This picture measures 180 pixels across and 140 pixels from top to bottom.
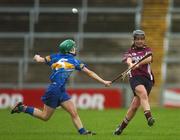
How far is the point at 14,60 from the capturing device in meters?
30.1

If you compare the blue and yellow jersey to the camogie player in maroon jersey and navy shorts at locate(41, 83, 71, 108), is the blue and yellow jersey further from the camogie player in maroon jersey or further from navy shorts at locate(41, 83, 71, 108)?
the camogie player in maroon jersey

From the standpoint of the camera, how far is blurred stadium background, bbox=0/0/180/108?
97.8 feet

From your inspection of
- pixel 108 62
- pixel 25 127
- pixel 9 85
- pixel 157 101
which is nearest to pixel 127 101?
pixel 157 101

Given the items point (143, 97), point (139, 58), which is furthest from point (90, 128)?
point (139, 58)

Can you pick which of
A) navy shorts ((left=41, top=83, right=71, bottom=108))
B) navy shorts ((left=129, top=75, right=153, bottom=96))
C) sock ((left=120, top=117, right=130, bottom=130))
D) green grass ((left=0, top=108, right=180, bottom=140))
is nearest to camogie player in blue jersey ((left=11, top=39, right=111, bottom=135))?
navy shorts ((left=41, top=83, right=71, bottom=108))

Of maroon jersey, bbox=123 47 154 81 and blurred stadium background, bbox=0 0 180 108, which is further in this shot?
blurred stadium background, bbox=0 0 180 108

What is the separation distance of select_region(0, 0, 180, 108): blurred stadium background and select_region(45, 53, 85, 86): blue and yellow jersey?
46.9ft

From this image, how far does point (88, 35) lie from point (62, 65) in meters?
17.6

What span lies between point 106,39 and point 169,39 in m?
2.62

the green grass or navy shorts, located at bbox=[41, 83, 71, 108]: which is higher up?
navy shorts, located at bbox=[41, 83, 71, 108]

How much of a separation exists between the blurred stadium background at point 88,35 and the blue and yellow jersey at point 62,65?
46.9 ft

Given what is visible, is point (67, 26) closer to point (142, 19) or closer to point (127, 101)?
point (142, 19)

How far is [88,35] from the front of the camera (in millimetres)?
31281

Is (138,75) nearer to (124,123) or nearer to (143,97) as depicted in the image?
(143,97)
